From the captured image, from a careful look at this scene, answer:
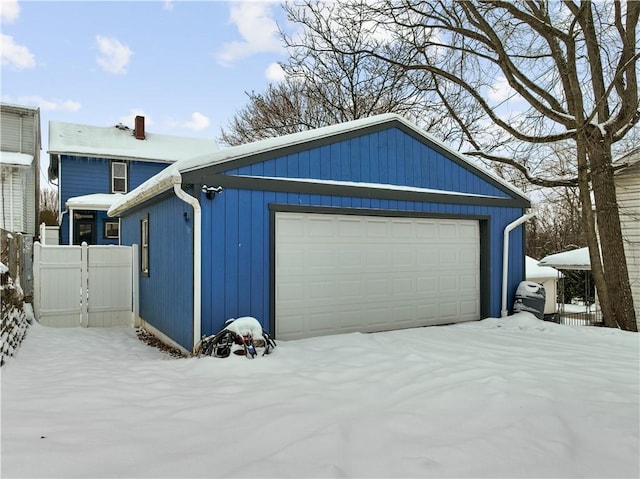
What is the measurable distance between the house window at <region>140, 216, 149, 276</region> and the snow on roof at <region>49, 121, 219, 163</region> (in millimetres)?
9959

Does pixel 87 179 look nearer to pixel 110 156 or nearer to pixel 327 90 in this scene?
pixel 110 156

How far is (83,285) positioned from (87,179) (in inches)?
396

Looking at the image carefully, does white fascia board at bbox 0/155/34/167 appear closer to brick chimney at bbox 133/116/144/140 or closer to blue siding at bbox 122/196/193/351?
brick chimney at bbox 133/116/144/140

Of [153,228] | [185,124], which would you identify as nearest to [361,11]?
[153,228]

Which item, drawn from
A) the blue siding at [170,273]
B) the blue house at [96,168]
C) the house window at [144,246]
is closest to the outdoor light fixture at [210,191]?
the blue siding at [170,273]

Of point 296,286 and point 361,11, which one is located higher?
point 361,11

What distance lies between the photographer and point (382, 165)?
24.1 feet

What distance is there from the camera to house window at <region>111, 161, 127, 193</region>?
1734 centimetres

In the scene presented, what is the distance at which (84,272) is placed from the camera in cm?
843

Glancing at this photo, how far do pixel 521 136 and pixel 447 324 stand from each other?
17.0 ft

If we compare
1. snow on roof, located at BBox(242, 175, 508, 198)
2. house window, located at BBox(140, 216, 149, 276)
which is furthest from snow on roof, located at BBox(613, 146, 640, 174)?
house window, located at BBox(140, 216, 149, 276)

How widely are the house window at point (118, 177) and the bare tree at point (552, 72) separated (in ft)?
36.8

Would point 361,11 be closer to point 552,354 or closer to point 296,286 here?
point 296,286

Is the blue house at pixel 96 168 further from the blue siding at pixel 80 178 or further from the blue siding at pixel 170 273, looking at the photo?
the blue siding at pixel 170 273
